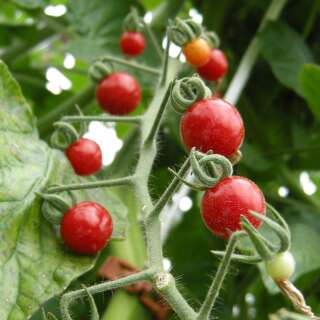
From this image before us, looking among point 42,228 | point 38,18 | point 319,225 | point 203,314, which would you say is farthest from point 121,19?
point 203,314

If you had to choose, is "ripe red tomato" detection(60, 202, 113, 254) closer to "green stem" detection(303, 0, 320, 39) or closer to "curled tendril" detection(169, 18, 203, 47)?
"curled tendril" detection(169, 18, 203, 47)

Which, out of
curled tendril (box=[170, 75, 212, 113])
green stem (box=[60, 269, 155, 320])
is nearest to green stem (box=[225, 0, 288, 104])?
curled tendril (box=[170, 75, 212, 113])

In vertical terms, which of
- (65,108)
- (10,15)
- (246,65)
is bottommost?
(10,15)

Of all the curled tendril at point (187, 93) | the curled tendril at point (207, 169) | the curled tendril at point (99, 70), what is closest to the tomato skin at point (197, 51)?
the curled tendril at point (99, 70)

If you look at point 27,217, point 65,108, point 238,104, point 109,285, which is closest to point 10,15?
point 65,108

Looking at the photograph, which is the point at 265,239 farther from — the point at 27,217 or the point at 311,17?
the point at 311,17

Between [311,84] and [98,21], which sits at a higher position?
[311,84]

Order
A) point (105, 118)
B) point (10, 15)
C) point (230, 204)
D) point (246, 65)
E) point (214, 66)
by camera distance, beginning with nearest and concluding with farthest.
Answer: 1. point (230, 204)
2. point (105, 118)
3. point (214, 66)
4. point (246, 65)
5. point (10, 15)
